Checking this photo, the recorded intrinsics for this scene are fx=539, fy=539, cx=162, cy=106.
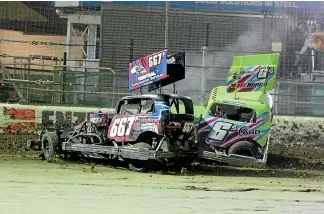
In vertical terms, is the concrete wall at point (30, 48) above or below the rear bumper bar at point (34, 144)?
above

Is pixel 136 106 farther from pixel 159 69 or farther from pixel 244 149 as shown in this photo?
pixel 244 149

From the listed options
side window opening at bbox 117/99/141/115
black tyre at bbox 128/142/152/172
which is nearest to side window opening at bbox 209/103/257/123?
side window opening at bbox 117/99/141/115

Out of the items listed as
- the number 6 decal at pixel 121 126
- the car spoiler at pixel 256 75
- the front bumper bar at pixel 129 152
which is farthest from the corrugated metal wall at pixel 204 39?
the front bumper bar at pixel 129 152

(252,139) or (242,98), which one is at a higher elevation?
(242,98)

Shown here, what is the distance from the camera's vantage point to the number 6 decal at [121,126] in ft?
38.7

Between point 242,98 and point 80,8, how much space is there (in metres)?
9.69

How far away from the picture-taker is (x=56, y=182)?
9.22 metres

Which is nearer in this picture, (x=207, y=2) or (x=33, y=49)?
(x=33, y=49)

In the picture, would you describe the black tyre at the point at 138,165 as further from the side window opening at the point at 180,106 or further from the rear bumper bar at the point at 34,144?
the rear bumper bar at the point at 34,144

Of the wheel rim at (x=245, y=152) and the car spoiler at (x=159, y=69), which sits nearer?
the car spoiler at (x=159, y=69)

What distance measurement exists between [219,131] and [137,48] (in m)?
6.74

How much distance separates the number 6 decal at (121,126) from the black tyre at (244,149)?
262cm

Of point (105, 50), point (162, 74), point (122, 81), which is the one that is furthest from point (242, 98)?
point (105, 50)

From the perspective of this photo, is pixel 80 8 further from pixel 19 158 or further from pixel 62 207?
pixel 62 207
